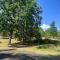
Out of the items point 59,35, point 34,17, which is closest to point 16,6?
point 34,17

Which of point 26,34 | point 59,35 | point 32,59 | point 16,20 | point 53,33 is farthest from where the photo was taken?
point 53,33

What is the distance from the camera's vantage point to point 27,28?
39.5 meters

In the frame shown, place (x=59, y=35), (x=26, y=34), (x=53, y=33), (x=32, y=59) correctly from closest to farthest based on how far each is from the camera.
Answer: (x=32, y=59), (x=26, y=34), (x=59, y=35), (x=53, y=33)

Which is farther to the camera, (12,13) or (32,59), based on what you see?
(12,13)

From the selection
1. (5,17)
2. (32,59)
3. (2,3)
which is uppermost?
(2,3)

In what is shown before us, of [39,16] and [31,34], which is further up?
[39,16]

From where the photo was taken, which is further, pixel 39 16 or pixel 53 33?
pixel 53 33

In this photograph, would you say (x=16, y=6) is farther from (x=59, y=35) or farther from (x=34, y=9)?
(x=59, y=35)

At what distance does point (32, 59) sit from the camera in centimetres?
1833

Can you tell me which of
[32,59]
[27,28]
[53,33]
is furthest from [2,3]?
[53,33]

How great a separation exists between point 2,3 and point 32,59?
20451mm

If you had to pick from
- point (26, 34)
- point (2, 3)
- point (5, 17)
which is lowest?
point (26, 34)

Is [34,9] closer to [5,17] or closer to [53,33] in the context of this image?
[5,17]

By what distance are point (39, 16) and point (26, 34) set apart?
486 centimetres
